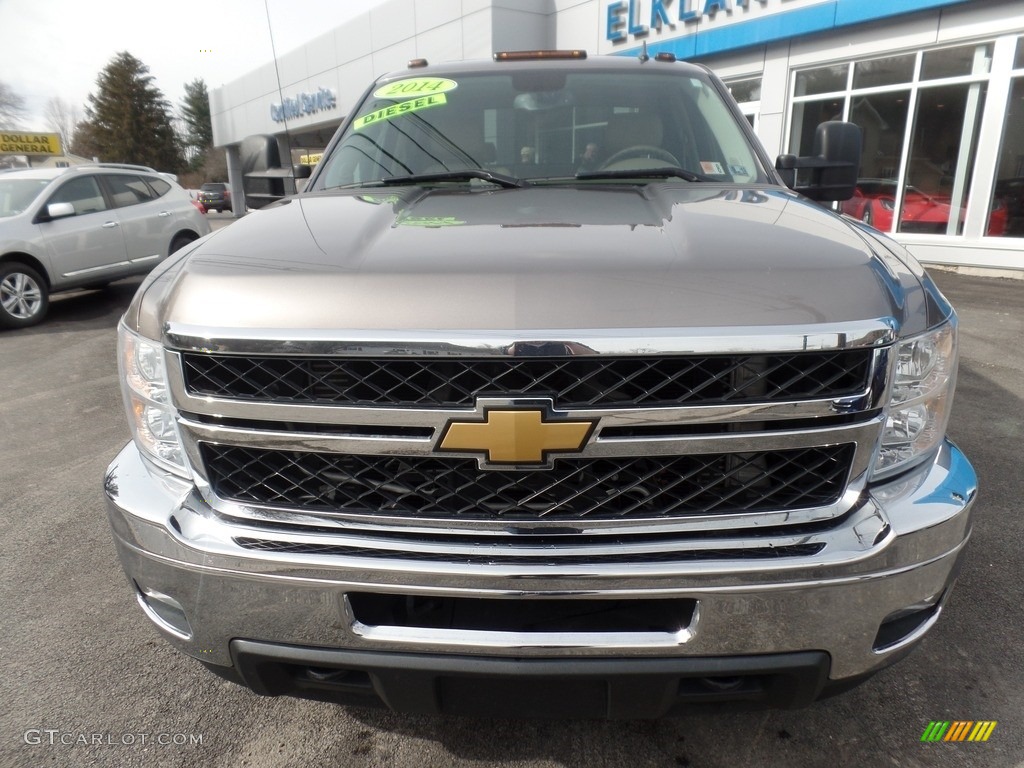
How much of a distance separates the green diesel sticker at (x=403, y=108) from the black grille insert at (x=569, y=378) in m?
1.72

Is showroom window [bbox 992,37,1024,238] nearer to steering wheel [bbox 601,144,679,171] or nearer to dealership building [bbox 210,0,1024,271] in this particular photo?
dealership building [bbox 210,0,1024,271]

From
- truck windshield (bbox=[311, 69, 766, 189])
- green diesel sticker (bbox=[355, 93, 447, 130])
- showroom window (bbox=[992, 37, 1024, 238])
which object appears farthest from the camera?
showroom window (bbox=[992, 37, 1024, 238])

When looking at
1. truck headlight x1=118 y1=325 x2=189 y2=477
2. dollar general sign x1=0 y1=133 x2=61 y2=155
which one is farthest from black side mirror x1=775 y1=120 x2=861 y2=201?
dollar general sign x1=0 y1=133 x2=61 y2=155

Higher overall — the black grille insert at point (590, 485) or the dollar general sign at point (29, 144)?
the dollar general sign at point (29, 144)

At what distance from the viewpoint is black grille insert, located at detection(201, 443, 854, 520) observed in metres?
1.46

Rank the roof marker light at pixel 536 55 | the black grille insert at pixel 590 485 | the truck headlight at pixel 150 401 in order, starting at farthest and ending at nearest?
the roof marker light at pixel 536 55
the truck headlight at pixel 150 401
the black grille insert at pixel 590 485

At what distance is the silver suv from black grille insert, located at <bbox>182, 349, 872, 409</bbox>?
28.2ft

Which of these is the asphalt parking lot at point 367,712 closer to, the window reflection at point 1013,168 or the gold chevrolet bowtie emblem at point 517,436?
the gold chevrolet bowtie emblem at point 517,436

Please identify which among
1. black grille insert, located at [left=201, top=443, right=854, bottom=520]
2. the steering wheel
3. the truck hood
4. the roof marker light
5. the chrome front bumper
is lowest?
the chrome front bumper

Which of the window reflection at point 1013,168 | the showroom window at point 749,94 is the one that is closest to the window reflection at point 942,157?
the window reflection at point 1013,168

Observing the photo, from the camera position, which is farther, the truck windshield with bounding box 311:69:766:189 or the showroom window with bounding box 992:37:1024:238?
the showroom window with bounding box 992:37:1024:238

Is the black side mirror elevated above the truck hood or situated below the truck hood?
above

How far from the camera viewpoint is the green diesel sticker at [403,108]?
2.81m

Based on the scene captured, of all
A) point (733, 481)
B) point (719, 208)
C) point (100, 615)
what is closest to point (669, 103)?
point (719, 208)
